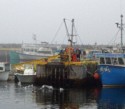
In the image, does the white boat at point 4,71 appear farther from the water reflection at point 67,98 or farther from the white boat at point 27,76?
the water reflection at point 67,98

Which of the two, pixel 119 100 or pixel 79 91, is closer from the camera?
pixel 119 100

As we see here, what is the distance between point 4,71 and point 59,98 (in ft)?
58.0

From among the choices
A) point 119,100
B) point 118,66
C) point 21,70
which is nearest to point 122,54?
point 118,66

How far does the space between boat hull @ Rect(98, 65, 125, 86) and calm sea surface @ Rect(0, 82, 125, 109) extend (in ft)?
4.38

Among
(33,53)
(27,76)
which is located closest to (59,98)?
(27,76)

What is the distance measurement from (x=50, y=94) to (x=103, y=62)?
28.4ft

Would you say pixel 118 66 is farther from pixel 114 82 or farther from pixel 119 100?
pixel 119 100

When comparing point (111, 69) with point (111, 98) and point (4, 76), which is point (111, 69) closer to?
point (111, 98)

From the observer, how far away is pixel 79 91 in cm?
4634

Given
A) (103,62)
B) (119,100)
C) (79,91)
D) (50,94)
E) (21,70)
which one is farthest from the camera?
(21,70)

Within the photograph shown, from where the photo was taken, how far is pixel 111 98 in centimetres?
4103

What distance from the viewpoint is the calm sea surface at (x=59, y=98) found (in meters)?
35.8

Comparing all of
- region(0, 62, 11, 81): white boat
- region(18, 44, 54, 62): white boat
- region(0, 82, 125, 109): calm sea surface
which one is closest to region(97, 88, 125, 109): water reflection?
region(0, 82, 125, 109): calm sea surface

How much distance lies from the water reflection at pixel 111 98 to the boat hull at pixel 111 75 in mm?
1336
